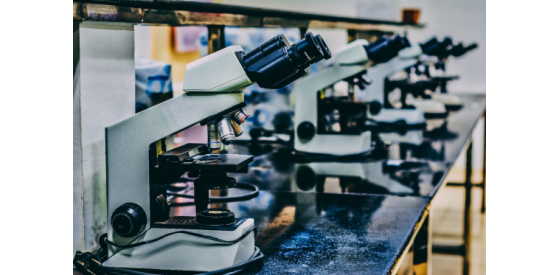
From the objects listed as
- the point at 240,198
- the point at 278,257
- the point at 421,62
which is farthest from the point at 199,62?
the point at 421,62

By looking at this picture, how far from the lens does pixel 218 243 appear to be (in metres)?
0.94

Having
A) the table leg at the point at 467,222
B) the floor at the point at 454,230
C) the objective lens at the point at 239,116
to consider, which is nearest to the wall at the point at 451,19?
the floor at the point at 454,230

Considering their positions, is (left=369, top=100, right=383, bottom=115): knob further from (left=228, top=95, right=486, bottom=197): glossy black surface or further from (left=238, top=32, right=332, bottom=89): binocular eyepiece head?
(left=238, top=32, right=332, bottom=89): binocular eyepiece head

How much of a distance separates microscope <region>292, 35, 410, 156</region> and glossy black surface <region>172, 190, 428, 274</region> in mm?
665

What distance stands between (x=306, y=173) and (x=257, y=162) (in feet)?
0.96

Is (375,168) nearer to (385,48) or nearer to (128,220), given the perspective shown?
(385,48)

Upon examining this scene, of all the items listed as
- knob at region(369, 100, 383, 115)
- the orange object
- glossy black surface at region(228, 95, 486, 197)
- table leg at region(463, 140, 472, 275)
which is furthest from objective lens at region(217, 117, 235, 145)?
the orange object

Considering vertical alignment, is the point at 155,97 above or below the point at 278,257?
above

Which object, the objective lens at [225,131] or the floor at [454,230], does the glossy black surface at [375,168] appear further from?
the objective lens at [225,131]

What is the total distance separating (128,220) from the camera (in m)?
0.95

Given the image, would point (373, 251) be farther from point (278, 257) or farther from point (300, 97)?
point (300, 97)

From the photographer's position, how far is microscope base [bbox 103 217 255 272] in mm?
946

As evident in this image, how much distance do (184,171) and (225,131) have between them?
0.10m

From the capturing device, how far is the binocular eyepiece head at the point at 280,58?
0.89m
